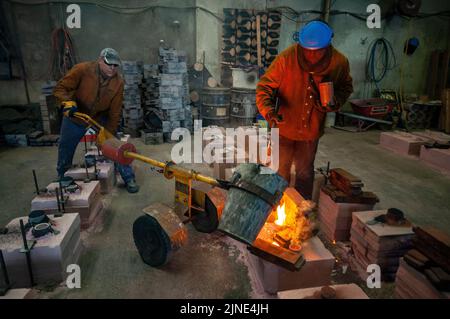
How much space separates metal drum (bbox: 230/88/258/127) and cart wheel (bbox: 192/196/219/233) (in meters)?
5.59

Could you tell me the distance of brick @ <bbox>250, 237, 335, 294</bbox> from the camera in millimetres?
2656

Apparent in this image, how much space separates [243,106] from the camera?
348 inches

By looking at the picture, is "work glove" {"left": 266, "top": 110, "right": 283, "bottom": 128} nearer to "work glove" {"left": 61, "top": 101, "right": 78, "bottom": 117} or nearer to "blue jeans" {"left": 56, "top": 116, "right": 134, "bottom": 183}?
"work glove" {"left": 61, "top": 101, "right": 78, "bottom": 117}

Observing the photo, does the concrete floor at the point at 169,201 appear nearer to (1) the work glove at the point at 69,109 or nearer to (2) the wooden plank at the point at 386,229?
(2) the wooden plank at the point at 386,229

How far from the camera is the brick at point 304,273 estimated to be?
2656 millimetres

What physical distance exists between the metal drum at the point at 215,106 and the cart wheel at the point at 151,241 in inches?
238

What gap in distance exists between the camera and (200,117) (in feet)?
31.0

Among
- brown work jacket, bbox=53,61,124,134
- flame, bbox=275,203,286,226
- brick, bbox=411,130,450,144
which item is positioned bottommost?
flame, bbox=275,203,286,226

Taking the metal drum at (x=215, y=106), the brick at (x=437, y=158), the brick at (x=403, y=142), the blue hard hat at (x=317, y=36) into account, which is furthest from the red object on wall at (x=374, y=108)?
the blue hard hat at (x=317, y=36)

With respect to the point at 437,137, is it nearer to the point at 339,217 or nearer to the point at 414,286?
the point at 339,217

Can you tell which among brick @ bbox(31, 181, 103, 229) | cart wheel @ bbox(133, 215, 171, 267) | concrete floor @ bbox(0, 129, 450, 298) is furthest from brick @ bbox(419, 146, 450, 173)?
brick @ bbox(31, 181, 103, 229)

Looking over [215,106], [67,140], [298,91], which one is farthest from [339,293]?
[215,106]

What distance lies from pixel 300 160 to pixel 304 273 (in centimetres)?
168

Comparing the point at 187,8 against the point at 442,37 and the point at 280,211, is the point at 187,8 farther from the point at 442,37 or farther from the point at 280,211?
the point at 442,37
